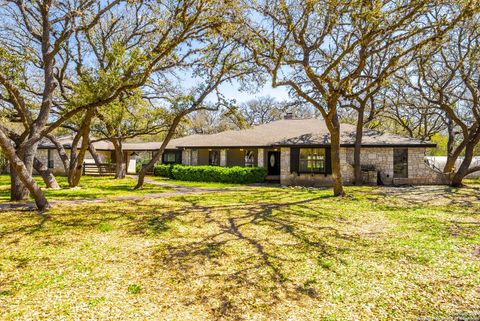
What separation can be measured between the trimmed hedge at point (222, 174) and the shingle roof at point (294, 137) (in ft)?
6.58

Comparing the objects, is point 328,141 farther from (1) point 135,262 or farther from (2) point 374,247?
(1) point 135,262

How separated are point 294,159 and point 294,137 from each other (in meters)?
2.13

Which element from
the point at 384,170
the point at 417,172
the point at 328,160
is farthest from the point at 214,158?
the point at 417,172

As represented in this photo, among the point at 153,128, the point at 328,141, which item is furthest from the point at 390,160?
the point at 153,128

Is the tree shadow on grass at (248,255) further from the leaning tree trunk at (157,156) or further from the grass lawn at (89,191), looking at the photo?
the leaning tree trunk at (157,156)

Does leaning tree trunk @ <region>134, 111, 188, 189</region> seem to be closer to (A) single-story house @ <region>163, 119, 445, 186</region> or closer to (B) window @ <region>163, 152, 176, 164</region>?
(A) single-story house @ <region>163, 119, 445, 186</region>

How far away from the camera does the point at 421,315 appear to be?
3.88 meters

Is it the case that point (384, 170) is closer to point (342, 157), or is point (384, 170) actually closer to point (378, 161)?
point (378, 161)

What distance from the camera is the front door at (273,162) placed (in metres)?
22.5

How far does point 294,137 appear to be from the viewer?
2102 cm

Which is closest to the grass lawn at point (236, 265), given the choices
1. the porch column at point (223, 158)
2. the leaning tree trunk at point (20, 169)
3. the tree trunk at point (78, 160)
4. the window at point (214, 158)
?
the leaning tree trunk at point (20, 169)

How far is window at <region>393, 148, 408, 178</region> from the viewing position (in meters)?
19.2

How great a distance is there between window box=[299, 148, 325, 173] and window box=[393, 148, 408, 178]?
4580mm

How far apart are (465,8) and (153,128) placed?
18.2m
